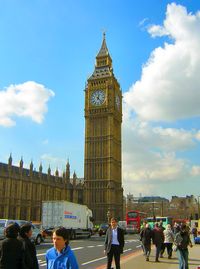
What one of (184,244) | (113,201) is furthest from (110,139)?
(184,244)

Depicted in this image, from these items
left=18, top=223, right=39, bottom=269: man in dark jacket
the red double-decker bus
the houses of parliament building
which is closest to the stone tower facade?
the houses of parliament building

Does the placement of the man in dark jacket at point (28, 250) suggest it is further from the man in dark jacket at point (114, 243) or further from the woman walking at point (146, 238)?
the woman walking at point (146, 238)

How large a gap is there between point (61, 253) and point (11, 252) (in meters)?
1.42

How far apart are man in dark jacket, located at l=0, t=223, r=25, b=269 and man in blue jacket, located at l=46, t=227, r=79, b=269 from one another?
1.17 meters

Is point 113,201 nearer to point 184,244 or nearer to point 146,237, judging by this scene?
point 146,237

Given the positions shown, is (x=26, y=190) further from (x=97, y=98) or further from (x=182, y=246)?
(x=182, y=246)

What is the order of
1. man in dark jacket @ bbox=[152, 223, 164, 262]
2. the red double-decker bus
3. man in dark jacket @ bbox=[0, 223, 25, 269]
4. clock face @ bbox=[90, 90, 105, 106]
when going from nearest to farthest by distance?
man in dark jacket @ bbox=[0, 223, 25, 269]
man in dark jacket @ bbox=[152, 223, 164, 262]
the red double-decker bus
clock face @ bbox=[90, 90, 105, 106]

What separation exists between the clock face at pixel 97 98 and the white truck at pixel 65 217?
182 feet

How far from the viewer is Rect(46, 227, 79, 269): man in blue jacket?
523 centimetres

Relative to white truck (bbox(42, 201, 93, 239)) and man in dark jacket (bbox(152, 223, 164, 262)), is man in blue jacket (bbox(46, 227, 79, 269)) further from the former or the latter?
white truck (bbox(42, 201, 93, 239))

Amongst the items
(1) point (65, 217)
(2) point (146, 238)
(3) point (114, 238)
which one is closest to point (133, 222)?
(1) point (65, 217)

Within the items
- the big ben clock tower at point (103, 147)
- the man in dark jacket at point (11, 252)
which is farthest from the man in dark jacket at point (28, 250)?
the big ben clock tower at point (103, 147)

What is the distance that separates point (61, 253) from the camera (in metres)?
5.33

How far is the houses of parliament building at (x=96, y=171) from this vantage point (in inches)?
3369
